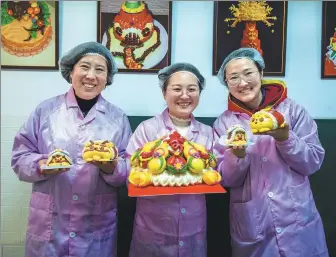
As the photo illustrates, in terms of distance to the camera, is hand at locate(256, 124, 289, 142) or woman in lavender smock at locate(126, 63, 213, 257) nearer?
hand at locate(256, 124, 289, 142)

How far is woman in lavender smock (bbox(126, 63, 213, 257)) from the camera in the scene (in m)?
1.77

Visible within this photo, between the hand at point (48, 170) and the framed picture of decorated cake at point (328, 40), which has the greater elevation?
the framed picture of decorated cake at point (328, 40)

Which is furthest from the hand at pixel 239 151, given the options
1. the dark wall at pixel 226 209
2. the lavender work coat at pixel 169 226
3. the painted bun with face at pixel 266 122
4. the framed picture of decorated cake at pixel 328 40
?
the framed picture of decorated cake at pixel 328 40

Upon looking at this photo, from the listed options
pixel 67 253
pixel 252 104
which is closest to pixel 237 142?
pixel 252 104

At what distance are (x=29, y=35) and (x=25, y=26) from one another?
0.23 feet

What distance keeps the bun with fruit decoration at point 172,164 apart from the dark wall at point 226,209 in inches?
27.1

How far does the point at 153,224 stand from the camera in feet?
5.88

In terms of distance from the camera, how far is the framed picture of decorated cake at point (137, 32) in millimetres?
2410

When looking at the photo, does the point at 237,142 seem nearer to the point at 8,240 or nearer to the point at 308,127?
the point at 308,127

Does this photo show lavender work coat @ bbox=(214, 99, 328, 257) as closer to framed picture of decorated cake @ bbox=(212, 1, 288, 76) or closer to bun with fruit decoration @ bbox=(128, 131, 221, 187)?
bun with fruit decoration @ bbox=(128, 131, 221, 187)

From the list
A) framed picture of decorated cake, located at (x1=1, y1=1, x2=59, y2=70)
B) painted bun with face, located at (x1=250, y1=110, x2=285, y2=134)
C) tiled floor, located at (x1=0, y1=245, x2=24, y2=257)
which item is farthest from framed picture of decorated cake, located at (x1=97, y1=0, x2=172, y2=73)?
tiled floor, located at (x1=0, y1=245, x2=24, y2=257)

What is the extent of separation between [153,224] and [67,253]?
0.46m

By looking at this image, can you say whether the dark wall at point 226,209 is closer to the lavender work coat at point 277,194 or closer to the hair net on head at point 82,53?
the lavender work coat at point 277,194

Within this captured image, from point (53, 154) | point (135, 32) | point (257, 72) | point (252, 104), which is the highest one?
point (135, 32)
